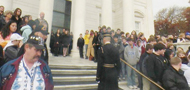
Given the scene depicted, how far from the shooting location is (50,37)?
10.3 meters

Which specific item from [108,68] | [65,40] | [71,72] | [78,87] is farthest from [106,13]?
[108,68]

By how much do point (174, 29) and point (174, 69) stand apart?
138 feet

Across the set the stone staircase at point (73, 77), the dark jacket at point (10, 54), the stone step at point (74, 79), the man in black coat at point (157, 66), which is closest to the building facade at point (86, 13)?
the stone staircase at point (73, 77)

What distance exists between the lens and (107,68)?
4.05 metres

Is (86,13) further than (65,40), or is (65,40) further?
(86,13)

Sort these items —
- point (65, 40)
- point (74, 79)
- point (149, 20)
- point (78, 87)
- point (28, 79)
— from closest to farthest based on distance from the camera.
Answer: point (28, 79) → point (78, 87) → point (74, 79) → point (65, 40) → point (149, 20)

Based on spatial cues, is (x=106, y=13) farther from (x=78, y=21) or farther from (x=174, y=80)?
(x=174, y=80)

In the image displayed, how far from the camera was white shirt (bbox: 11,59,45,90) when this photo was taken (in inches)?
70.9

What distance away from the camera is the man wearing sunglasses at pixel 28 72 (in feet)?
5.81

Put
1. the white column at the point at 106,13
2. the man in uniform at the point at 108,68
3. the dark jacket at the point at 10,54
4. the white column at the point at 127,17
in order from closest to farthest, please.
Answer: the dark jacket at the point at 10,54 < the man in uniform at the point at 108,68 < the white column at the point at 106,13 < the white column at the point at 127,17

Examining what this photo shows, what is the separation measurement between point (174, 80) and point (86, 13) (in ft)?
43.0

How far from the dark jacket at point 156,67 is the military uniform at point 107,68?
1.00m

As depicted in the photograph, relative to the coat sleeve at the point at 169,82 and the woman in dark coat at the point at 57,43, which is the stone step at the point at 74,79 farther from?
the woman in dark coat at the point at 57,43

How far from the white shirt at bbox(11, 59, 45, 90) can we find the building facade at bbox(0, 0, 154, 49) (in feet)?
28.5
